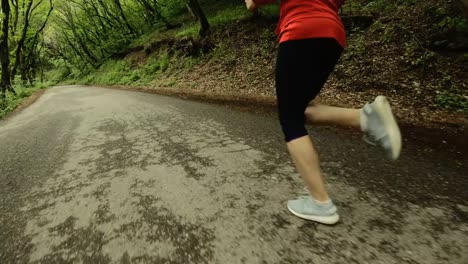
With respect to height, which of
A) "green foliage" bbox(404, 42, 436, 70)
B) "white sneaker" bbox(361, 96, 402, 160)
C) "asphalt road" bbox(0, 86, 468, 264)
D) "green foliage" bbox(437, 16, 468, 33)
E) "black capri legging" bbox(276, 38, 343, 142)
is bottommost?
"green foliage" bbox(404, 42, 436, 70)

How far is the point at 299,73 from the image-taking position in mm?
2078

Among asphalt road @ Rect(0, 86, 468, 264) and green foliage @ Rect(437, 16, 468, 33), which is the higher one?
green foliage @ Rect(437, 16, 468, 33)

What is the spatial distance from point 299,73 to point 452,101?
4226 mm

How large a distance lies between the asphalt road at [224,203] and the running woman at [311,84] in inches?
12.5

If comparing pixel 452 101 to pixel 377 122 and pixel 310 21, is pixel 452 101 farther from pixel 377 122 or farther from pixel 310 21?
pixel 310 21

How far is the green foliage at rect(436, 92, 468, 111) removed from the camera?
496 centimetres

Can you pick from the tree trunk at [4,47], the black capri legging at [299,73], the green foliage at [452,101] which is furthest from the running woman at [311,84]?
the tree trunk at [4,47]

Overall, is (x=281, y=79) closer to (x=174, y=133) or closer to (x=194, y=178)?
(x=194, y=178)

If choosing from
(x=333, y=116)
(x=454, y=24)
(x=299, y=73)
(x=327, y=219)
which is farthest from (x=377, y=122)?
(x=454, y=24)

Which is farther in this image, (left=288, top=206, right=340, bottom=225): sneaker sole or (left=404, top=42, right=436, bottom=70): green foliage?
(left=404, top=42, right=436, bottom=70): green foliage

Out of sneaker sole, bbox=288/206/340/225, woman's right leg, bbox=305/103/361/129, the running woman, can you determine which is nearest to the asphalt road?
sneaker sole, bbox=288/206/340/225

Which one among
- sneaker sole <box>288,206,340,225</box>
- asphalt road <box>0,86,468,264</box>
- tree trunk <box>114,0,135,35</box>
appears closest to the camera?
asphalt road <box>0,86,468,264</box>

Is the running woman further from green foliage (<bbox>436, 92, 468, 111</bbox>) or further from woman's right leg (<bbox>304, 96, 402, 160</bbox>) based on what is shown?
green foliage (<bbox>436, 92, 468, 111</bbox>)

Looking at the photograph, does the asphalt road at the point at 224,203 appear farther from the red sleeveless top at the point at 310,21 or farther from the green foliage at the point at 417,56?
the green foliage at the point at 417,56
